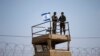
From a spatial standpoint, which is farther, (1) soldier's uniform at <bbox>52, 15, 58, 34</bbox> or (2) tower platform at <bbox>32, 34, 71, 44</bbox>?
(1) soldier's uniform at <bbox>52, 15, 58, 34</bbox>

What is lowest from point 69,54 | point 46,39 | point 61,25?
point 69,54

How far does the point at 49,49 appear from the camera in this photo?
20.2m

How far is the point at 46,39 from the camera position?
2048 cm

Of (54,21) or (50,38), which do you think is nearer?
(50,38)

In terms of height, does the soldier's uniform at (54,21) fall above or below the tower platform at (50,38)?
above

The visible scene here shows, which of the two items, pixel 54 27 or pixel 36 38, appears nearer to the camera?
pixel 54 27

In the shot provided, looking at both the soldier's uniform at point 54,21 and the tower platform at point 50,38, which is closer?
the tower platform at point 50,38

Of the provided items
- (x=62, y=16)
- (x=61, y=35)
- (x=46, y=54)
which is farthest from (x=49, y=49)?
(x=62, y=16)

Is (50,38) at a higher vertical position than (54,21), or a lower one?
lower

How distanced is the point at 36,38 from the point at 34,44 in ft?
3.04

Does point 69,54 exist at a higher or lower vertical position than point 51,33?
lower

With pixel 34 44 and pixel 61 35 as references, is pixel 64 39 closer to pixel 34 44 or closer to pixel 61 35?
pixel 61 35

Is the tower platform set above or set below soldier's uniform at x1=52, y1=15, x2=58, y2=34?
below

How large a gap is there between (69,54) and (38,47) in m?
3.34
